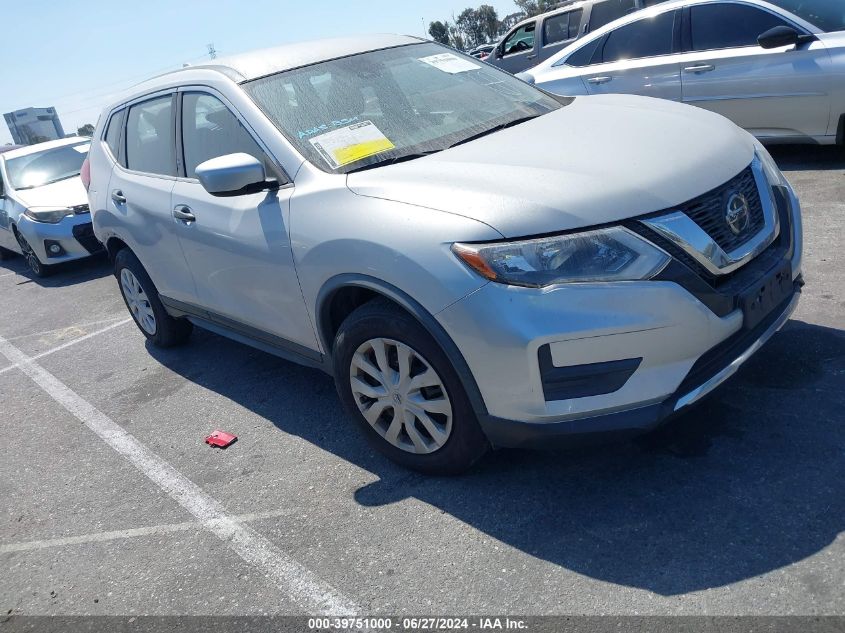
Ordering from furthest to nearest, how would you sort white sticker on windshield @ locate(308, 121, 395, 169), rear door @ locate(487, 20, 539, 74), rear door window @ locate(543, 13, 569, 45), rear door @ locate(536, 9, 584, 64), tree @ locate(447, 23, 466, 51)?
tree @ locate(447, 23, 466, 51) → rear door @ locate(487, 20, 539, 74) → rear door window @ locate(543, 13, 569, 45) → rear door @ locate(536, 9, 584, 64) → white sticker on windshield @ locate(308, 121, 395, 169)

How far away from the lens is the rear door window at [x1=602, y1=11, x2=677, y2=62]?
24.1 feet

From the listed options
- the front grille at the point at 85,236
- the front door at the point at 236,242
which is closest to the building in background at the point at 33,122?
the front grille at the point at 85,236

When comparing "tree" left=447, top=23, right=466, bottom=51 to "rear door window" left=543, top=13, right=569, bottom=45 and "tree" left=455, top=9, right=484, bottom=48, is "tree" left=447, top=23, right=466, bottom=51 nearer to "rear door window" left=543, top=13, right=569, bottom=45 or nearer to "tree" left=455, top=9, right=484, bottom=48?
"tree" left=455, top=9, right=484, bottom=48

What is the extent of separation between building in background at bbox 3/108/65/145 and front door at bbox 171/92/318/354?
10799cm

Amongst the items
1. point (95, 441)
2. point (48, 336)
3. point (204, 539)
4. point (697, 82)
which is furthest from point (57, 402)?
point (697, 82)

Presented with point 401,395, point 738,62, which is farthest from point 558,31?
point 401,395

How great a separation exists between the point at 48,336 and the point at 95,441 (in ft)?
9.21

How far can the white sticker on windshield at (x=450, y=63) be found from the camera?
4.11m

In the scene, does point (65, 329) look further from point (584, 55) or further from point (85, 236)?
point (584, 55)

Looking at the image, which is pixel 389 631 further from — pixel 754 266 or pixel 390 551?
pixel 754 266

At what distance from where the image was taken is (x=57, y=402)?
5.00 m

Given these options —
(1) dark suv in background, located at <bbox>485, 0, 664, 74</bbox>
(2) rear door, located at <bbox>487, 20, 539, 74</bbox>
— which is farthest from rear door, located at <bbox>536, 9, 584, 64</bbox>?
(2) rear door, located at <bbox>487, 20, 539, 74</bbox>

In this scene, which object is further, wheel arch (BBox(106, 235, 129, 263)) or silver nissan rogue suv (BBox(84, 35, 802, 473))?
wheel arch (BBox(106, 235, 129, 263))

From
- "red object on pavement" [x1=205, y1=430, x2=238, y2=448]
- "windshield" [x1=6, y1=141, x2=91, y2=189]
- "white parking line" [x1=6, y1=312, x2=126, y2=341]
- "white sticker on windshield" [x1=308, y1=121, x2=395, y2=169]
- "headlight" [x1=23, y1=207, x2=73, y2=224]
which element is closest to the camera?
"white sticker on windshield" [x1=308, y1=121, x2=395, y2=169]
